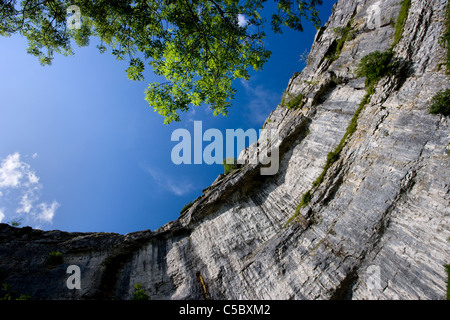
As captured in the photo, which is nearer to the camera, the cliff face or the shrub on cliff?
the cliff face

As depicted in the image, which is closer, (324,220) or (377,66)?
(324,220)

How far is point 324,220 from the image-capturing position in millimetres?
10781

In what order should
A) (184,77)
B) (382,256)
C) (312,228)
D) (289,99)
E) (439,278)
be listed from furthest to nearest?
(289,99) < (184,77) < (312,228) < (382,256) < (439,278)

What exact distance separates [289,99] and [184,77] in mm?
9746

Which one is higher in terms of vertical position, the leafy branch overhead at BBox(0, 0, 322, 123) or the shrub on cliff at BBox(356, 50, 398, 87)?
the leafy branch overhead at BBox(0, 0, 322, 123)

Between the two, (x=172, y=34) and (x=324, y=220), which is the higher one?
(x=172, y=34)

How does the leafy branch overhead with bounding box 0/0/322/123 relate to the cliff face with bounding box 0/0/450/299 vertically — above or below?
above

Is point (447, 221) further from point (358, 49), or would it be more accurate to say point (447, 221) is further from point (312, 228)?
point (358, 49)

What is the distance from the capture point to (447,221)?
297 inches

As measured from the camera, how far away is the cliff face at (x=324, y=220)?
8383 mm

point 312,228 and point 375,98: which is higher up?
point 375,98

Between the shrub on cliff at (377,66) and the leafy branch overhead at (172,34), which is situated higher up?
the leafy branch overhead at (172,34)

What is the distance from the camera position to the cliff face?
27.5 ft

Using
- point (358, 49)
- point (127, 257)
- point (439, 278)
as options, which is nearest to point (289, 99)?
point (358, 49)
